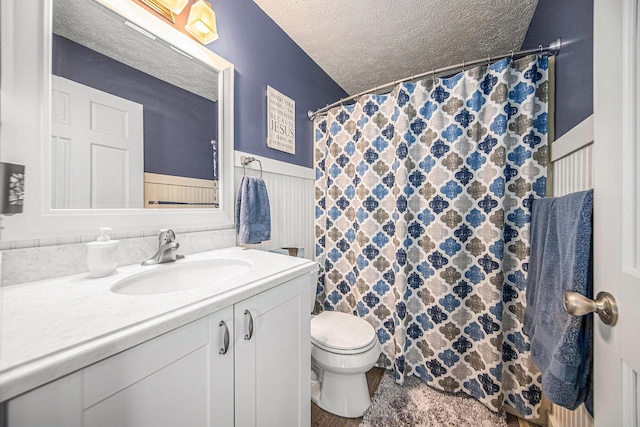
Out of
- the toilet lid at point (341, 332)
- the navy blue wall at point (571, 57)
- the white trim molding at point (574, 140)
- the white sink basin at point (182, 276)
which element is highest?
the navy blue wall at point (571, 57)

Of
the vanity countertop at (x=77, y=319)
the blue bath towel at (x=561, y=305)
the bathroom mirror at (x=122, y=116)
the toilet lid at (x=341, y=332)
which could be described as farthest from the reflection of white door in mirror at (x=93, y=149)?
the blue bath towel at (x=561, y=305)

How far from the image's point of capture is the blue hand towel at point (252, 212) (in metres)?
1.24

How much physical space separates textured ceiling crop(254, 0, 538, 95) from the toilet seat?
6.44 feet

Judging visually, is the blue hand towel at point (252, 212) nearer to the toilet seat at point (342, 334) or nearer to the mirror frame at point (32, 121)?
the mirror frame at point (32, 121)

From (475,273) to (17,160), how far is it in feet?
6.46

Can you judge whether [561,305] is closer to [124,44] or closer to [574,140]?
[574,140]

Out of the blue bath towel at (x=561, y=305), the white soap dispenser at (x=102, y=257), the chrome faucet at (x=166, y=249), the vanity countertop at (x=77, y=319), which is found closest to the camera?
the vanity countertop at (x=77, y=319)

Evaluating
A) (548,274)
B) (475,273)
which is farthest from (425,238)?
(548,274)

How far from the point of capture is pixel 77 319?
0.48 meters

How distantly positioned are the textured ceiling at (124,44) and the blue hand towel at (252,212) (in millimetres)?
514

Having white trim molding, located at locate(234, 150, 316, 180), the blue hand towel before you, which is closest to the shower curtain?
white trim molding, located at locate(234, 150, 316, 180)

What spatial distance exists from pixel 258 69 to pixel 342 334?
5.56 feet

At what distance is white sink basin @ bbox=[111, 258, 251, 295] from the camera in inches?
31.4

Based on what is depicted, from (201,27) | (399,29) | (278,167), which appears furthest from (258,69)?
(399,29)
